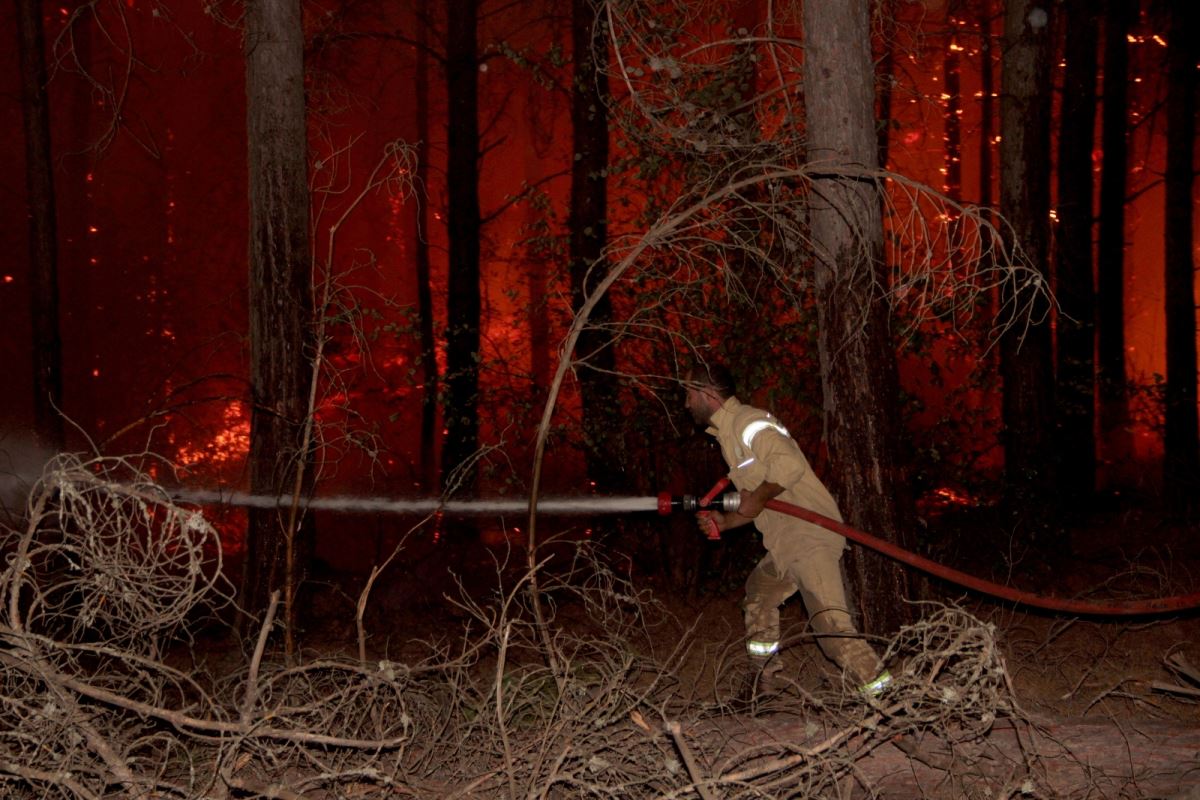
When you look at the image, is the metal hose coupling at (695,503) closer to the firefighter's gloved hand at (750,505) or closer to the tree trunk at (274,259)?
the firefighter's gloved hand at (750,505)

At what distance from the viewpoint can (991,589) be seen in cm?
546

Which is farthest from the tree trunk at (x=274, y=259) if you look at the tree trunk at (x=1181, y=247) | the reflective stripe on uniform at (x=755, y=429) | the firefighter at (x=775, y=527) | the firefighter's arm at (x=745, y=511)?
the tree trunk at (x=1181, y=247)

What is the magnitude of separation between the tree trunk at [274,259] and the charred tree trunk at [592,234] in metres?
2.48

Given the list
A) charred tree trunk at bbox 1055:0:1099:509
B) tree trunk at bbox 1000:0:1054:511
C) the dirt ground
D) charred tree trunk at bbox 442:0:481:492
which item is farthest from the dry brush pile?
charred tree trunk at bbox 442:0:481:492

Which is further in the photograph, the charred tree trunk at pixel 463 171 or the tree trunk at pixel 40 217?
the charred tree trunk at pixel 463 171

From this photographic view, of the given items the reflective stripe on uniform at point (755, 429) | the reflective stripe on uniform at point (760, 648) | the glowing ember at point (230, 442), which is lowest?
the glowing ember at point (230, 442)

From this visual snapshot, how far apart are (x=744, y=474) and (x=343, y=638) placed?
4.78 metres

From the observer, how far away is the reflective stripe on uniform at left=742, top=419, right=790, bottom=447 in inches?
224

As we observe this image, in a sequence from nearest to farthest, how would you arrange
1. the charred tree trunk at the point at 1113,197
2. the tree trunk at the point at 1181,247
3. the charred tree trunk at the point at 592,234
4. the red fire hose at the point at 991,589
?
the red fire hose at the point at 991,589 → the charred tree trunk at the point at 592,234 → the tree trunk at the point at 1181,247 → the charred tree trunk at the point at 1113,197

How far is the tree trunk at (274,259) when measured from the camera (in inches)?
305

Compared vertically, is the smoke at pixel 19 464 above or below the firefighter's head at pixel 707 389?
below

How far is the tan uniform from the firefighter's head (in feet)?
0.19

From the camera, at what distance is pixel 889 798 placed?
452 centimetres

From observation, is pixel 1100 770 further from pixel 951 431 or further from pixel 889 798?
pixel 951 431
